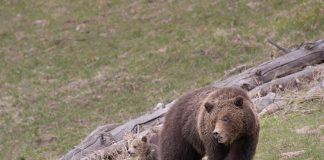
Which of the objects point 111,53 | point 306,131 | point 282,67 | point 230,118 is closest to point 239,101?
point 230,118

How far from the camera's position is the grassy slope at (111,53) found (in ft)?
71.5

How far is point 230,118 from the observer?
28.5 ft

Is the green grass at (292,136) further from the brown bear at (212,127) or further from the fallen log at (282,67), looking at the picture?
the fallen log at (282,67)

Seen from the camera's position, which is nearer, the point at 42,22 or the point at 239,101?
the point at 239,101

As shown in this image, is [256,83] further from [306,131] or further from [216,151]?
[216,151]

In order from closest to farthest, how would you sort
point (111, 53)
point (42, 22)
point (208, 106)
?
point (208, 106), point (111, 53), point (42, 22)

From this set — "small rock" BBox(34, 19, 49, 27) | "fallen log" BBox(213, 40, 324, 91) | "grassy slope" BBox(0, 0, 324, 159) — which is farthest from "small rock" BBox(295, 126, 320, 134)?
"small rock" BBox(34, 19, 49, 27)

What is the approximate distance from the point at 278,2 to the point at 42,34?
9293 mm

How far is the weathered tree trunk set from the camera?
14.9 m

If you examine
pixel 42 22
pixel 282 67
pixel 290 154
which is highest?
pixel 290 154

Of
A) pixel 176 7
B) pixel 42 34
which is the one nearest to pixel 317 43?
pixel 176 7

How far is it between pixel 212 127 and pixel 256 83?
7.08m

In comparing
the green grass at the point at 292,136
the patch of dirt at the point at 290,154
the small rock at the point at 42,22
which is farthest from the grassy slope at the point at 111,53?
the patch of dirt at the point at 290,154

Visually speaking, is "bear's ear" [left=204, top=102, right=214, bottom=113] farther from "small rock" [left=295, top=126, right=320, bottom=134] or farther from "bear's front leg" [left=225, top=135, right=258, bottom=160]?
"small rock" [left=295, top=126, right=320, bottom=134]
